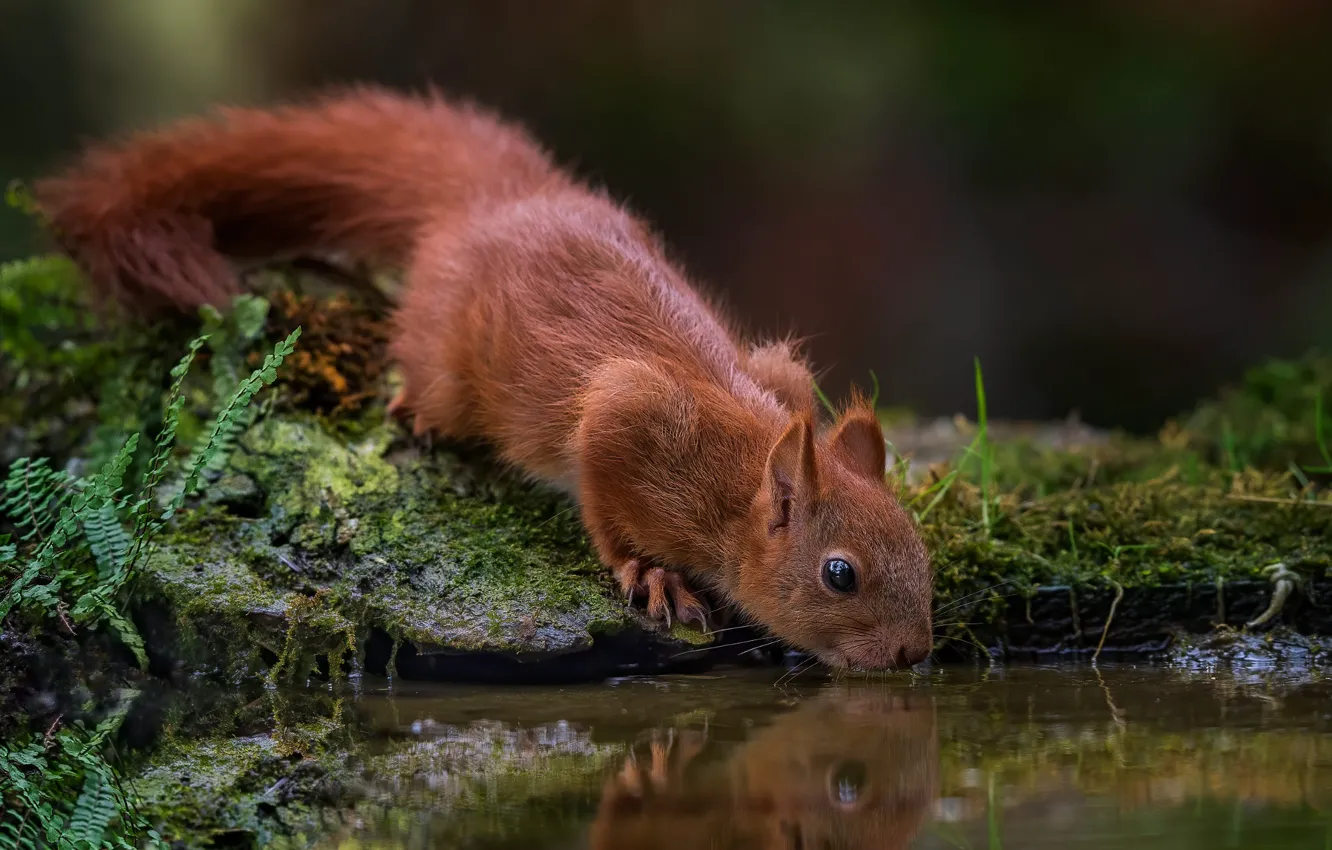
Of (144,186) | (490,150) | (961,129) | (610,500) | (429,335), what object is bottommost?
(610,500)

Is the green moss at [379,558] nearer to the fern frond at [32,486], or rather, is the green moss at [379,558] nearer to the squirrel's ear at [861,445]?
the fern frond at [32,486]

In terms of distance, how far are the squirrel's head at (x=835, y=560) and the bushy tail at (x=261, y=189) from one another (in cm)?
189

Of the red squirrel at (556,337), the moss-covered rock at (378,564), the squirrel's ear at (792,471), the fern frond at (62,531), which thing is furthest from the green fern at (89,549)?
the squirrel's ear at (792,471)


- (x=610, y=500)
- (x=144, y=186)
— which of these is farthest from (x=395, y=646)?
(x=144, y=186)

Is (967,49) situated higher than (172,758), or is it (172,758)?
(967,49)

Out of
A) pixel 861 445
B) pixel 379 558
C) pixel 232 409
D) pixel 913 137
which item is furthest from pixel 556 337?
pixel 913 137

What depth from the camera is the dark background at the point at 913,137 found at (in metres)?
8.82

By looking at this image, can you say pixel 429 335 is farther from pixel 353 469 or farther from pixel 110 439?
pixel 110 439

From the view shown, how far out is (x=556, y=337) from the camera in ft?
A: 14.0

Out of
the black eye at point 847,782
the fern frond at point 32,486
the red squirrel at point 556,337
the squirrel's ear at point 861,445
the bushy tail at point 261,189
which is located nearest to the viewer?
the black eye at point 847,782

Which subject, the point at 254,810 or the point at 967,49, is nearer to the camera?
the point at 254,810

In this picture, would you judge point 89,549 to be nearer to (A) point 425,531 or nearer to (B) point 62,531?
(B) point 62,531

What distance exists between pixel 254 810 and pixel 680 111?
25.3 ft

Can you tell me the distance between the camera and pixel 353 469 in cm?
431
